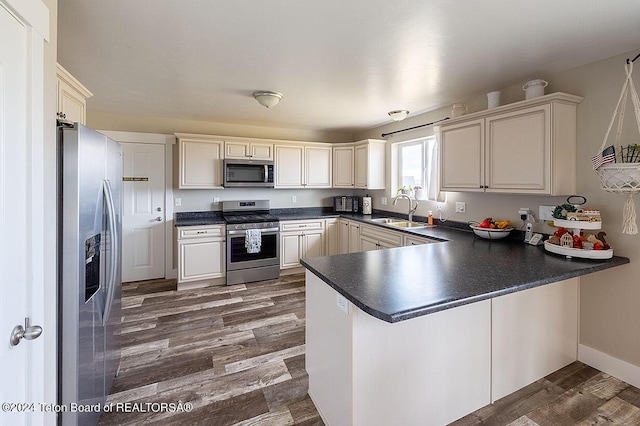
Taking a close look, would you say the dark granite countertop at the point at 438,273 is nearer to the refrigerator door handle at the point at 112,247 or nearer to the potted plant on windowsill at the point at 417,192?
the refrigerator door handle at the point at 112,247

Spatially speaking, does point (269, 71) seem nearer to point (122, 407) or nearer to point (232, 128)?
point (232, 128)

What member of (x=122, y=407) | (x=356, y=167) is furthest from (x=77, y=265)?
(x=356, y=167)

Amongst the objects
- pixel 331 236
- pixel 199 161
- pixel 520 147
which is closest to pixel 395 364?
pixel 520 147

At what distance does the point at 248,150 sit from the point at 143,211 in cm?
169

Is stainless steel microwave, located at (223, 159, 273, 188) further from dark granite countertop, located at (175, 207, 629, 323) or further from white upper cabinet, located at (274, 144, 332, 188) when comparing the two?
dark granite countertop, located at (175, 207, 629, 323)

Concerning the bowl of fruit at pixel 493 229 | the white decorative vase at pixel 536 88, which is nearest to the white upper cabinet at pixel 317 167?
the bowl of fruit at pixel 493 229

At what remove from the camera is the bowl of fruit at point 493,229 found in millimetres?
2637

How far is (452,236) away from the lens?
2.91 metres

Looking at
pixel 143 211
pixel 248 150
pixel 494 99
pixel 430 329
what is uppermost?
pixel 494 99

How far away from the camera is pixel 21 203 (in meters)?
1.02

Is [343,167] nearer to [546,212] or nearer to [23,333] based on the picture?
[546,212]

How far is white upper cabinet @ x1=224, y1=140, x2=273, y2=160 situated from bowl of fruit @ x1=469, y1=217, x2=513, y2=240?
2.99 metres

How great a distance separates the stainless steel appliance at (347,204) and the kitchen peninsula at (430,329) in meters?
2.85

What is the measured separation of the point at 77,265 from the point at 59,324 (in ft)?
0.85
